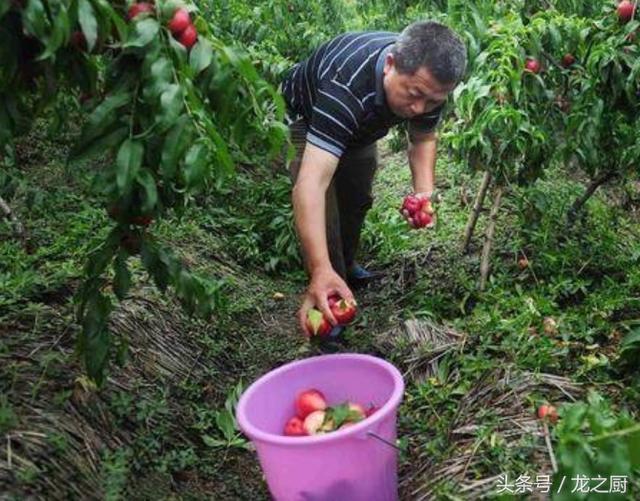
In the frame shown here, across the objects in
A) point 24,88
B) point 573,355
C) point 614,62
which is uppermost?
point 24,88

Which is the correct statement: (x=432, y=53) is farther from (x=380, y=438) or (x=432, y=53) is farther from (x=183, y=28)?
(x=380, y=438)

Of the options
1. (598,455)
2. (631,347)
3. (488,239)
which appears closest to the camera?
(598,455)

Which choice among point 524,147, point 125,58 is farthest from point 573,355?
point 125,58

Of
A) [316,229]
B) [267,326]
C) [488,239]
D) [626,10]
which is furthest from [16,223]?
[626,10]

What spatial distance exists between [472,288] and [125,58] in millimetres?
2042

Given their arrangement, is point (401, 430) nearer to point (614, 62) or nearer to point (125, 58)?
point (125, 58)

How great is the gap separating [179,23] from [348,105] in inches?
43.2

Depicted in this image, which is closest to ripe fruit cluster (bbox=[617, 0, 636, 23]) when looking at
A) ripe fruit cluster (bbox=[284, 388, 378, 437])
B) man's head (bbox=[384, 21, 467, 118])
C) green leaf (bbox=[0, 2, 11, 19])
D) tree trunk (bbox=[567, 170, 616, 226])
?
tree trunk (bbox=[567, 170, 616, 226])

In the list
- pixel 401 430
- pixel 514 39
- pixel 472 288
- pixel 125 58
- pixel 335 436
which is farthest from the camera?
pixel 472 288

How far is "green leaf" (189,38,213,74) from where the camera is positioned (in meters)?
1.50

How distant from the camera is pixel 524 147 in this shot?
9.14 ft

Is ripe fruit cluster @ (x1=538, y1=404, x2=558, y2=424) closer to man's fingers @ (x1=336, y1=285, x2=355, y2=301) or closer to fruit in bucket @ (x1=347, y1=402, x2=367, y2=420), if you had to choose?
fruit in bucket @ (x1=347, y1=402, x2=367, y2=420)

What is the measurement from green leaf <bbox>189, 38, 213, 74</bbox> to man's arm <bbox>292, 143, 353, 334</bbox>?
0.88 metres

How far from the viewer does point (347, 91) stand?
253cm
